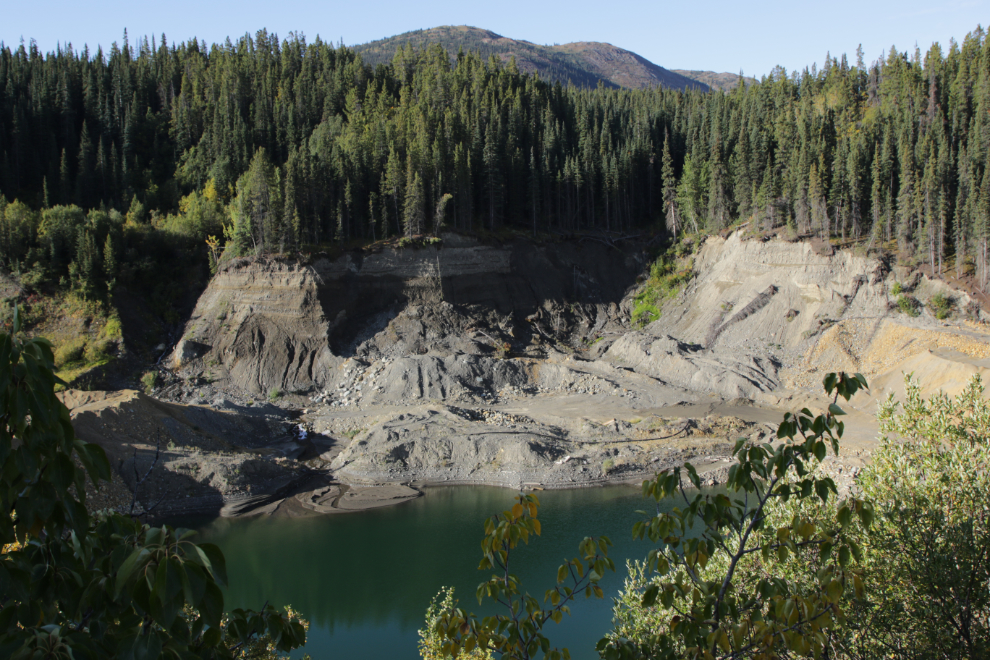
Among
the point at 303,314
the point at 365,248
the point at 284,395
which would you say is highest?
the point at 365,248

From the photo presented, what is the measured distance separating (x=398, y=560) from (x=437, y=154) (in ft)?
137

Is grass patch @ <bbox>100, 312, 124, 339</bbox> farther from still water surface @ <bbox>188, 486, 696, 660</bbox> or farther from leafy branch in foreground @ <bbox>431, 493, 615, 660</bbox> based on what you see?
leafy branch in foreground @ <bbox>431, 493, 615, 660</bbox>

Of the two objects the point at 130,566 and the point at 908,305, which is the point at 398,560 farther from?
the point at 908,305

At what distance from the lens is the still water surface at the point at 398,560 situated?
22.4 meters

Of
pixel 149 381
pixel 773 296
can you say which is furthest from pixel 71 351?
pixel 773 296

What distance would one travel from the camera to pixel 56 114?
75.1 meters

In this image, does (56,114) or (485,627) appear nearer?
(485,627)

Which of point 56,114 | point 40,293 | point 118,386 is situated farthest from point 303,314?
point 56,114

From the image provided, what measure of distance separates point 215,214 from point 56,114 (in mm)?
31193

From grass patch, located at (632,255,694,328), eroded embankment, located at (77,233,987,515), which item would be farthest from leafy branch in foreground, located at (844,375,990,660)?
grass patch, located at (632,255,694,328)

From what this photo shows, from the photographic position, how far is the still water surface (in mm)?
22406

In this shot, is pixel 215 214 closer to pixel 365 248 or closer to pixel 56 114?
pixel 365 248

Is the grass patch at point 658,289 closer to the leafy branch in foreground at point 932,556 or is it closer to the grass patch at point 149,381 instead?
the grass patch at point 149,381

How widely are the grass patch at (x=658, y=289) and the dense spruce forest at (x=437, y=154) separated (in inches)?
243
